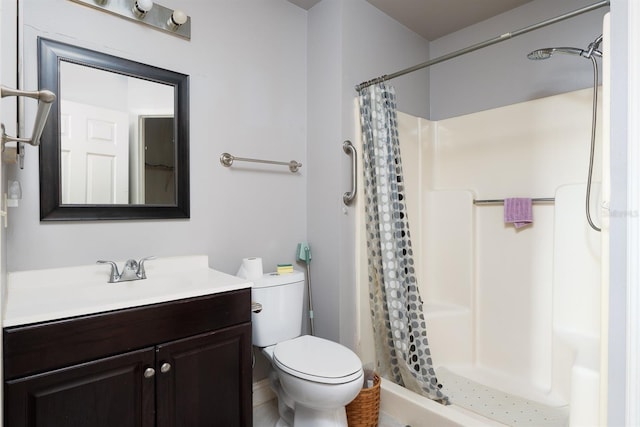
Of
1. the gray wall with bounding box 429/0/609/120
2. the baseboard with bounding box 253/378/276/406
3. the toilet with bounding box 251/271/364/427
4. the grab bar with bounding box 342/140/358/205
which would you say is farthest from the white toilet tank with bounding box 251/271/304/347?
the gray wall with bounding box 429/0/609/120

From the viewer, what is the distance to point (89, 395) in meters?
1.09

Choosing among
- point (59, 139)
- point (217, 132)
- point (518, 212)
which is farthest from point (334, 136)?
point (59, 139)

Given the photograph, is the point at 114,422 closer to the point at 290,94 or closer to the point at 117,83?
the point at 117,83

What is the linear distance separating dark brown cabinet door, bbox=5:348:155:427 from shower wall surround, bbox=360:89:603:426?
1296 mm

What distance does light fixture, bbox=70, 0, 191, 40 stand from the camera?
1.54 m

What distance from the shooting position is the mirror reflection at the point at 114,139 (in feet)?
4.85

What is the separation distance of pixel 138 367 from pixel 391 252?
131cm

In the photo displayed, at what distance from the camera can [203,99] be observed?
183cm

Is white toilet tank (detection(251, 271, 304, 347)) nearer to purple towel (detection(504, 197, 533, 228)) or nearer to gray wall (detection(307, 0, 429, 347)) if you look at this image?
gray wall (detection(307, 0, 429, 347))

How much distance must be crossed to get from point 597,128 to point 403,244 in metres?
1.18

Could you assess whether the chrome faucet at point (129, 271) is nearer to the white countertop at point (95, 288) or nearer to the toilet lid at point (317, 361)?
the white countertop at point (95, 288)

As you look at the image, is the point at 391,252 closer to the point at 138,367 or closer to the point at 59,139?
the point at 138,367

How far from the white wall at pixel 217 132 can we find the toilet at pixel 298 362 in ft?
1.11

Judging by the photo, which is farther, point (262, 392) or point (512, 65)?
point (512, 65)
